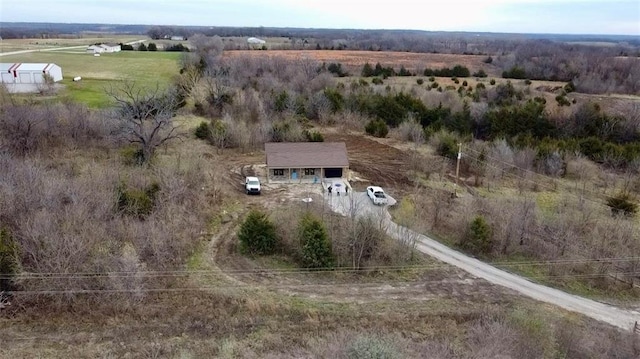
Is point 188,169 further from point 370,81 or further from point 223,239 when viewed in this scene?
point 370,81

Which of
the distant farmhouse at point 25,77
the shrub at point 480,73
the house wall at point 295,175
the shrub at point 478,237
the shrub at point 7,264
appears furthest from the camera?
the shrub at point 480,73

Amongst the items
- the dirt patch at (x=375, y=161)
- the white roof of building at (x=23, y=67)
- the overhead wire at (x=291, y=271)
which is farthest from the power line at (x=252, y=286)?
the white roof of building at (x=23, y=67)

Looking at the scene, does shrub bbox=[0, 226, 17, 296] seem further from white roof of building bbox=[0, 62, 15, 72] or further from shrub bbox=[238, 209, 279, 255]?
white roof of building bbox=[0, 62, 15, 72]

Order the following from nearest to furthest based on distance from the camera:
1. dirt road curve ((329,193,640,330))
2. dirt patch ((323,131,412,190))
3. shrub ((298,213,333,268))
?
dirt road curve ((329,193,640,330)), shrub ((298,213,333,268)), dirt patch ((323,131,412,190))

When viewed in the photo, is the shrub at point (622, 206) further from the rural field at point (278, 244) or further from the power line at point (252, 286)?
the power line at point (252, 286)

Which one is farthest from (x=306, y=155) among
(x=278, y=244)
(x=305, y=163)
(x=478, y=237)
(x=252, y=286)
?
(x=252, y=286)

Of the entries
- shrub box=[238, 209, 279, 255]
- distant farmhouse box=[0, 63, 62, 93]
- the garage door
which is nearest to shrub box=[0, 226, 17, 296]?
shrub box=[238, 209, 279, 255]

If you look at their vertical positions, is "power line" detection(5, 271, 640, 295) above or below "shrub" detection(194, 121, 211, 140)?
below
